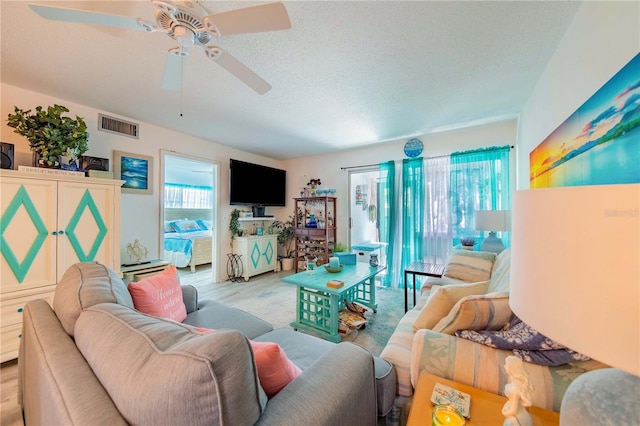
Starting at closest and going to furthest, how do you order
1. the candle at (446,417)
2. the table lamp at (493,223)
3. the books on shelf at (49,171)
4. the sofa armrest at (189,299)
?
the candle at (446,417), the sofa armrest at (189,299), the books on shelf at (49,171), the table lamp at (493,223)

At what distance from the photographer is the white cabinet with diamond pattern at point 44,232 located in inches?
72.3

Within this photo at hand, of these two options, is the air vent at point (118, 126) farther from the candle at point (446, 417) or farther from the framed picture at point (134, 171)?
the candle at point (446, 417)

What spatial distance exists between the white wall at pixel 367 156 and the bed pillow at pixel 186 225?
10.5ft

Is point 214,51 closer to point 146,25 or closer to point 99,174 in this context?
point 146,25

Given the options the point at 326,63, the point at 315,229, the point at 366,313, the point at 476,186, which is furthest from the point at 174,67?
the point at 476,186

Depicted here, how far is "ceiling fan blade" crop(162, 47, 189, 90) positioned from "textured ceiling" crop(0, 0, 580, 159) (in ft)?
0.70

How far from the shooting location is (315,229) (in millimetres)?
4496

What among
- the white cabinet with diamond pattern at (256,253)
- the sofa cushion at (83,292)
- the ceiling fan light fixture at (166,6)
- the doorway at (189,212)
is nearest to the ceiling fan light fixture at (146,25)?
the ceiling fan light fixture at (166,6)

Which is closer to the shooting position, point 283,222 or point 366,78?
point 366,78

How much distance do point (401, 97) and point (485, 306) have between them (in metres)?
2.05

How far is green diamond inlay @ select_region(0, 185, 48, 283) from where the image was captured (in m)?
1.83

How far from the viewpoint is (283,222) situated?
5.25 m

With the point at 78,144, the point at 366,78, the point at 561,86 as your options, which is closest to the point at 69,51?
the point at 78,144

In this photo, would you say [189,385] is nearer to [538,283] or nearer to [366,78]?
[538,283]
